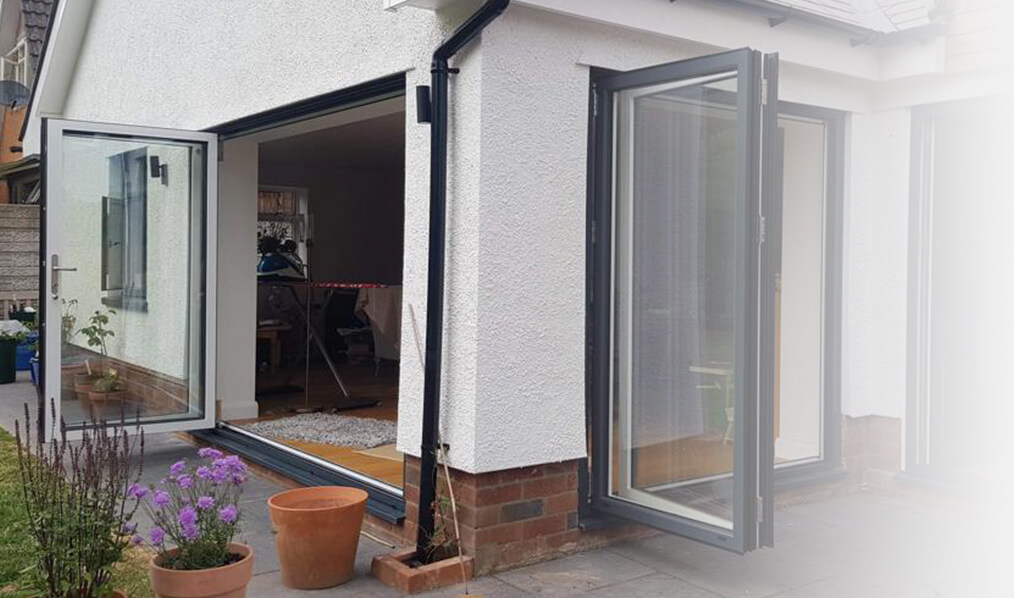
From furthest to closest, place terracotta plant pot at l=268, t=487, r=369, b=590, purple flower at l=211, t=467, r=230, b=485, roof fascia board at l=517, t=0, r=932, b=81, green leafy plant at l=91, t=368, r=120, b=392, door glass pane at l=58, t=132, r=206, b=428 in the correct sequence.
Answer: green leafy plant at l=91, t=368, r=120, b=392, door glass pane at l=58, t=132, r=206, b=428, roof fascia board at l=517, t=0, r=932, b=81, terracotta plant pot at l=268, t=487, r=369, b=590, purple flower at l=211, t=467, r=230, b=485

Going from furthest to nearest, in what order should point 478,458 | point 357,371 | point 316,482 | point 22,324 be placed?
point 22,324 → point 357,371 → point 316,482 → point 478,458

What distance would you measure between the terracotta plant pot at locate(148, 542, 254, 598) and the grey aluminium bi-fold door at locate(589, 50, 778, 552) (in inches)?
73.6

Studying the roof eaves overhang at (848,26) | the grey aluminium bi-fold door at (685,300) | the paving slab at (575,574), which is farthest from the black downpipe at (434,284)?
the roof eaves overhang at (848,26)

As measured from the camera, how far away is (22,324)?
466 inches

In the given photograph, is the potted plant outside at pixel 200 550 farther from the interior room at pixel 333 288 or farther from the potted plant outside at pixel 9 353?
the potted plant outside at pixel 9 353

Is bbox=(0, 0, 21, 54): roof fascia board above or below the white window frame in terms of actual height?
above

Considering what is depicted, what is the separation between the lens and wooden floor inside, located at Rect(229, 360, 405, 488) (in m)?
5.99

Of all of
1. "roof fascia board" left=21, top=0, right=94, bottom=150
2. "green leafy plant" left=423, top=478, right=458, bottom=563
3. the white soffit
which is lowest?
"green leafy plant" left=423, top=478, right=458, bottom=563

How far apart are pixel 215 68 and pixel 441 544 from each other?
4.22m

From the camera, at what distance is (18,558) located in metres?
4.56

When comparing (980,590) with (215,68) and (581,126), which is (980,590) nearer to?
(581,126)

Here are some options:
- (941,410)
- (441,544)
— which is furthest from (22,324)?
(941,410)

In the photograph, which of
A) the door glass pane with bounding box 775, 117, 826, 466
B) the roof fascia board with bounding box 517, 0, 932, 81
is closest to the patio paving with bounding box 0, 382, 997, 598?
the door glass pane with bounding box 775, 117, 826, 466

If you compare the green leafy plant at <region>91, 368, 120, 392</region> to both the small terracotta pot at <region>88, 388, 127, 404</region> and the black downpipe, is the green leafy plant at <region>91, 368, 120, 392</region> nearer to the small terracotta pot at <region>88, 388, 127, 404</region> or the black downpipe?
the small terracotta pot at <region>88, 388, 127, 404</region>
